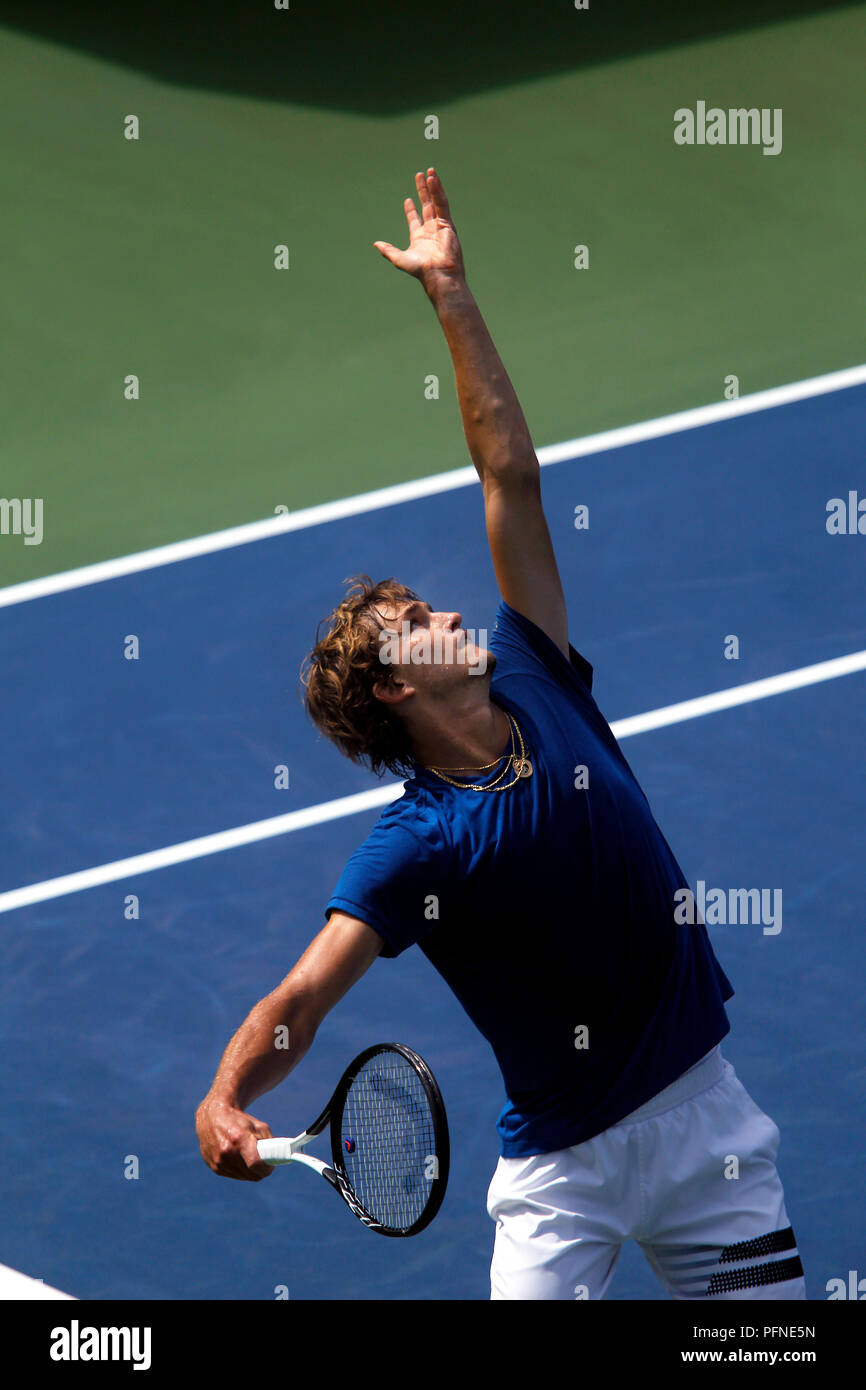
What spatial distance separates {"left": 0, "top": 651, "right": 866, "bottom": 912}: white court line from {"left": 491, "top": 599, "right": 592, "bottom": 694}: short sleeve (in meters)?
2.98

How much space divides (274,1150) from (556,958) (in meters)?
0.88

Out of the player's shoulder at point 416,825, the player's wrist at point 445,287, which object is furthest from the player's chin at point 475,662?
the player's wrist at point 445,287

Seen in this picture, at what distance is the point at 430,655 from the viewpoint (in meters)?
4.88

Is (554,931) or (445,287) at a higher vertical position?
(445,287)

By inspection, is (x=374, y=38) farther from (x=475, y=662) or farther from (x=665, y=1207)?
(x=665, y=1207)

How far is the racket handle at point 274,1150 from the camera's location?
4203 mm

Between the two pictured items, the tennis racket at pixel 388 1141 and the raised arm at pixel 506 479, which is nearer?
the tennis racket at pixel 388 1141

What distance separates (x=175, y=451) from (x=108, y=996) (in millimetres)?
3984

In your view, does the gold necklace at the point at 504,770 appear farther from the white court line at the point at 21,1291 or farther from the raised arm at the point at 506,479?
the white court line at the point at 21,1291

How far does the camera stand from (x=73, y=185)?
1266 centimetres

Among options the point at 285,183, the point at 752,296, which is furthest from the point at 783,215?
the point at 285,183

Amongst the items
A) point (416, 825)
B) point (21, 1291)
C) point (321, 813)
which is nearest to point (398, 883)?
point (416, 825)

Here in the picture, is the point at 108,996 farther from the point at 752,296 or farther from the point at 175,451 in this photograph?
the point at 752,296

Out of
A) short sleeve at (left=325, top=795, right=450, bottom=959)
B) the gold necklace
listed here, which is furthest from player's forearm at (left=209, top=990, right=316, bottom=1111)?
the gold necklace
